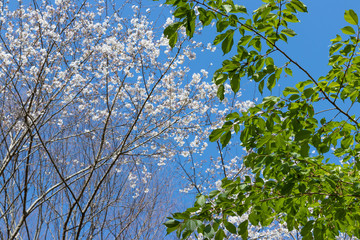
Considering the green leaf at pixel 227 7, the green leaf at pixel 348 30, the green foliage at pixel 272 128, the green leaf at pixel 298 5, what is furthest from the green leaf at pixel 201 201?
A: the green leaf at pixel 348 30

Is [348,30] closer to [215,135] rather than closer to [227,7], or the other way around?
[227,7]

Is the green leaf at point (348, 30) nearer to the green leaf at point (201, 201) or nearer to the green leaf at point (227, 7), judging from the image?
the green leaf at point (227, 7)

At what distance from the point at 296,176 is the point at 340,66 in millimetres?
839

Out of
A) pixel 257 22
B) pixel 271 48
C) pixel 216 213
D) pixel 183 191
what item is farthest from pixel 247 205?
pixel 183 191

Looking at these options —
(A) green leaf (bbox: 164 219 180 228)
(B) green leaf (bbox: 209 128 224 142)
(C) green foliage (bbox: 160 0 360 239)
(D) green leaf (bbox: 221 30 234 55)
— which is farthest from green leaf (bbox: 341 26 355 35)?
(A) green leaf (bbox: 164 219 180 228)

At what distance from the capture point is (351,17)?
6.45 feet

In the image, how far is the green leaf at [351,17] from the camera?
6.41ft

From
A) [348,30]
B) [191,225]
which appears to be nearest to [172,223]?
[191,225]

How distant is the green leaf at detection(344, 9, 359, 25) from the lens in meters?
1.95

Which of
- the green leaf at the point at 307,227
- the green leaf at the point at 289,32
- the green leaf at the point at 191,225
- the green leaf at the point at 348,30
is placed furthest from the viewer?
the green leaf at the point at 307,227

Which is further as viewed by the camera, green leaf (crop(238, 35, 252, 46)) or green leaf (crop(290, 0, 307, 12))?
green leaf (crop(238, 35, 252, 46))

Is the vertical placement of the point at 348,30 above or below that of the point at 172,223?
above

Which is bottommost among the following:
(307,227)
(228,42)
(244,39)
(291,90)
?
(307,227)

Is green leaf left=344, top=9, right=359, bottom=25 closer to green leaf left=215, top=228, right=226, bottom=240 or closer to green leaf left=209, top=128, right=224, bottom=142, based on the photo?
green leaf left=209, top=128, right=224, bottom=142
